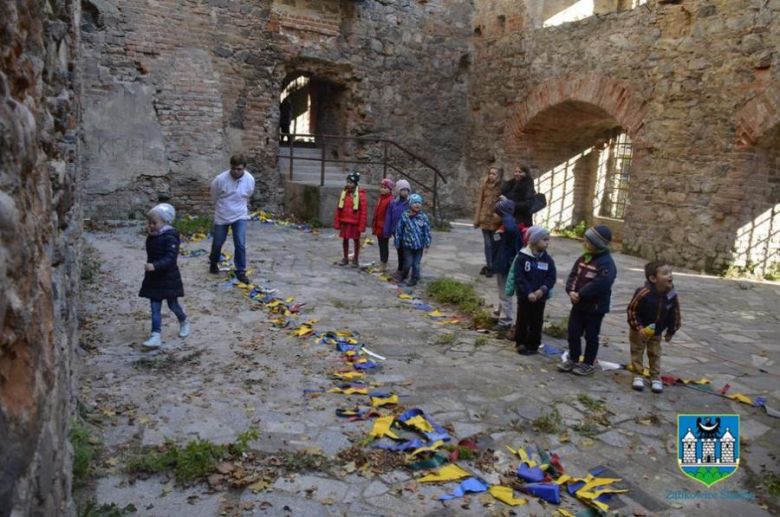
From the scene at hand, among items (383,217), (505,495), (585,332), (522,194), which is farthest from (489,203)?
(505,495)

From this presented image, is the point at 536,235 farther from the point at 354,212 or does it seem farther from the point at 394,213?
the point at 354,212

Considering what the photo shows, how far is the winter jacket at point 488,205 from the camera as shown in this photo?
26.9ft

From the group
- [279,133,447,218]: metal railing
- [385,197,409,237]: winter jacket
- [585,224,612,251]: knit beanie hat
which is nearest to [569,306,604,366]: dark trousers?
[585,224,612,251]: knit beanie hat

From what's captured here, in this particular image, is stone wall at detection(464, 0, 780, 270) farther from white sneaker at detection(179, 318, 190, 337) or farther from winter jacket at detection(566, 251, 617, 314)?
white sneaker at detection(179, 318, 190, 337)

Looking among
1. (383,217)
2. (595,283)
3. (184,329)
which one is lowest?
(184,329)

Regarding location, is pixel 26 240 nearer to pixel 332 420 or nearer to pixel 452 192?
pixel 332 420

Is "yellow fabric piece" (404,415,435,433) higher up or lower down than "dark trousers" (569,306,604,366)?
lower down

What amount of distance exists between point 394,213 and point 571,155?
287 inches

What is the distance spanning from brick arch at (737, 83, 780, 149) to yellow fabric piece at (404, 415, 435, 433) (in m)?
7.58

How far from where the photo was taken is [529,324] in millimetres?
5414

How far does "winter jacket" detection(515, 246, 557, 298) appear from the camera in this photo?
5219mm

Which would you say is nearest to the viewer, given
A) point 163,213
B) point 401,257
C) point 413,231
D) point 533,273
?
point 163,213

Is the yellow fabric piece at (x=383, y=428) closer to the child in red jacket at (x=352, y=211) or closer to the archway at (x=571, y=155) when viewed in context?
the child in red jacket at (x=352, y=211)

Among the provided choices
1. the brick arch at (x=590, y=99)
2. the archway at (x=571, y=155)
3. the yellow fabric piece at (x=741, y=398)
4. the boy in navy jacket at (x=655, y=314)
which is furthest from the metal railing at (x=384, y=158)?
the yellow fabric piece at (x=741, y=398)
